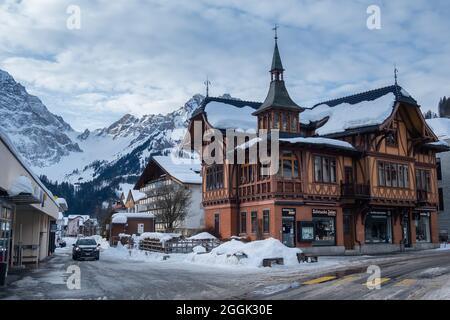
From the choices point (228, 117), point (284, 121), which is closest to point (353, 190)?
point (284, 121)

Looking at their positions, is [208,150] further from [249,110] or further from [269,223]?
[269,223]

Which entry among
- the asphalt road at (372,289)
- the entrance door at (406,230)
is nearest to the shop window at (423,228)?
the entrance door at (406,230)

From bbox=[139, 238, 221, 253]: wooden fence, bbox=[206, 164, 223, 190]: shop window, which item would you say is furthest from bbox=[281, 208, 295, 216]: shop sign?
bbox=[206, 164, 223, 190]: shop window

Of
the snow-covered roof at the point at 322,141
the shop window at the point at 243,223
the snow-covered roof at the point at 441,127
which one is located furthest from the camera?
the snow-covered roof at the point at 441,127

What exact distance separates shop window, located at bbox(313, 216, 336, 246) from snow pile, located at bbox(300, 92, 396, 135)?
8104 millimetres

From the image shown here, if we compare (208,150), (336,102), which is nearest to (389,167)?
(336,102)

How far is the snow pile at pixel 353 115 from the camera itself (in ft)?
124

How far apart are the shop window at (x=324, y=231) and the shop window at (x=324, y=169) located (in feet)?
9.31

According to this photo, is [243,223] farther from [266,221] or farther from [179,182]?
[179,182]

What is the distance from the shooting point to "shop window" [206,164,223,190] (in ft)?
131

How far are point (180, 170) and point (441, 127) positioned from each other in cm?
3212

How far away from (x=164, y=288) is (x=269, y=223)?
59.6 feet

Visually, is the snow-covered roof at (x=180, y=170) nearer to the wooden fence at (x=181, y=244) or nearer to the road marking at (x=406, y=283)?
the wooden fence at (x=181, y=244)

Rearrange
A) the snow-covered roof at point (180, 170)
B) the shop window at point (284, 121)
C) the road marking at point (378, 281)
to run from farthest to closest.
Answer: the snow-covered roof at point (180, 170), the shop window at point (284, 121), the road marking at point (378, 281)
